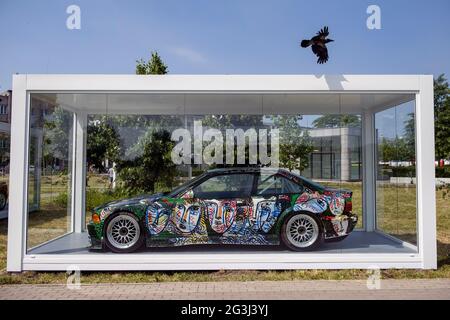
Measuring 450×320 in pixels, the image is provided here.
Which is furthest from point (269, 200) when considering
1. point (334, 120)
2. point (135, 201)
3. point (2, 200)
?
point (2, 200)

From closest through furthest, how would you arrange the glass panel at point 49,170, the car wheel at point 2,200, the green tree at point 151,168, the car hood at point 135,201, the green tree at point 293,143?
the glass panel at point 49,170 → the car hood at point 135,201 → the green tree at point 151,168 → the green tree at point 293,143 → the car wheel at point 2,200

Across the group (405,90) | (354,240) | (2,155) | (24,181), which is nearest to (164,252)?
(24,181)

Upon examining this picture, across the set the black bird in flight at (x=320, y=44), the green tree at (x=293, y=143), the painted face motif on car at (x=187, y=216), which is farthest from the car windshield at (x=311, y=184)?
the black bird in flight at (x=320, y=44)

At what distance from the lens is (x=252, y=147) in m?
8.08

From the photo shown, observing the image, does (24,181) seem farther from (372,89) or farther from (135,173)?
(372,89)

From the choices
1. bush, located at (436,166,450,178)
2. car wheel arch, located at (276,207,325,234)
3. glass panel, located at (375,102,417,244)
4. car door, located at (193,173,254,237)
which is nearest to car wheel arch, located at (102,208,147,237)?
car door, located at (193,173,254,237)

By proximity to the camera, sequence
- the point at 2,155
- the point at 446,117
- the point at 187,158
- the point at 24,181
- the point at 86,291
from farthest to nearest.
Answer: the point at 2,155 → the point at 446,117 → the point at 187,158 → the point at 24,181 → the point at 86,291

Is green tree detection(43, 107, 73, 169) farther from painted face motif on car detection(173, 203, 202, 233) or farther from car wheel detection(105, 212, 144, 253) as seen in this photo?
painted face motif on car detection(173, 203, 202, 233)

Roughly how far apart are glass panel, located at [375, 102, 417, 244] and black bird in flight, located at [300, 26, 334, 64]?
1.75m

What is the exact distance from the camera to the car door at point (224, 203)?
719cm

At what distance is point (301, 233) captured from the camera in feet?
23.7

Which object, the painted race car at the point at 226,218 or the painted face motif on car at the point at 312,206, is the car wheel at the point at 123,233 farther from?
the painted face motif on car at the point at 312,206

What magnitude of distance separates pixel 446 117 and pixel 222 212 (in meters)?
8.11

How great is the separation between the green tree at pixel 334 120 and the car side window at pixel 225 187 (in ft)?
5.27
